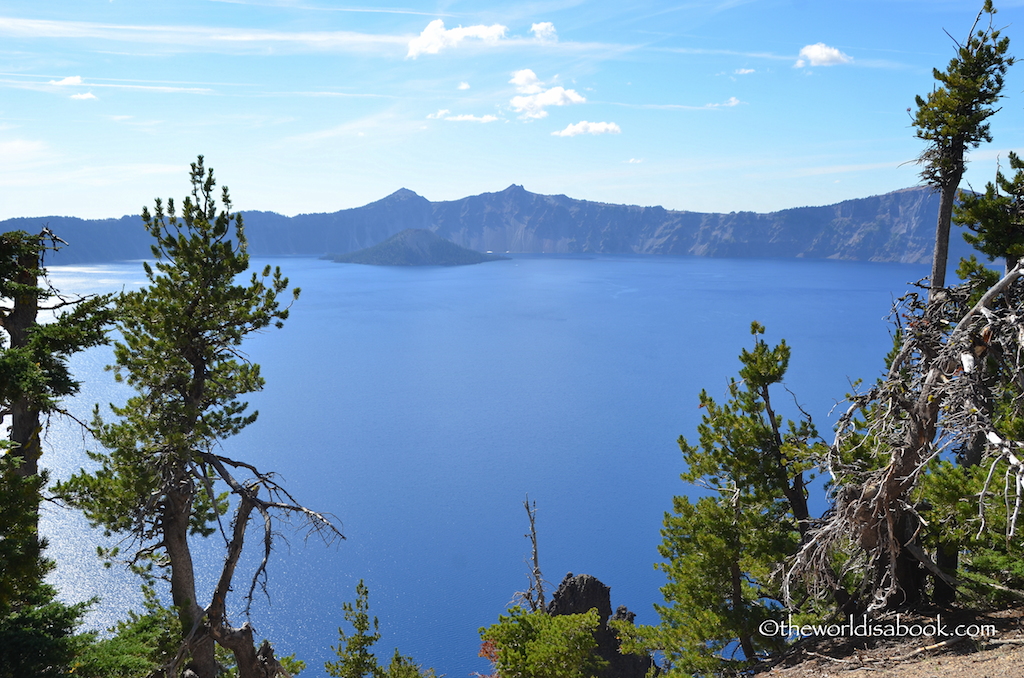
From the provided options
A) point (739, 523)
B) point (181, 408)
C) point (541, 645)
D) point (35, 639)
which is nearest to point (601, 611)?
point (541, 645)

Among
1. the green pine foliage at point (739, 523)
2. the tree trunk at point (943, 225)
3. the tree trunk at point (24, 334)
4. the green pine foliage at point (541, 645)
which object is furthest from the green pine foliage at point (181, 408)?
the tree trunk at point (943, 225)

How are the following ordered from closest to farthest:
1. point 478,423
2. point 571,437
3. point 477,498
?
point 477,498 → point 571,437 → point 478,423

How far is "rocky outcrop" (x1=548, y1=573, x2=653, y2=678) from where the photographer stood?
2416cm

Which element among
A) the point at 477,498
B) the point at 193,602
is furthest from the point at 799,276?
the point at 193,602

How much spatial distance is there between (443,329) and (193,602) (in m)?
96.7

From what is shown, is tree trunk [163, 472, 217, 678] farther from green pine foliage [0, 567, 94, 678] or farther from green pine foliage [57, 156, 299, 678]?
green pine foliage [0, 567, 94, 678]

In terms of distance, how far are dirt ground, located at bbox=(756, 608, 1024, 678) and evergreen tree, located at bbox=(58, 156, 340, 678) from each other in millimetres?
7298

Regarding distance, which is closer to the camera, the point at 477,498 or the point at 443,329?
the point at 477,498

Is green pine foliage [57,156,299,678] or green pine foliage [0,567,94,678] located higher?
green pine foliage [57,156,299,678]

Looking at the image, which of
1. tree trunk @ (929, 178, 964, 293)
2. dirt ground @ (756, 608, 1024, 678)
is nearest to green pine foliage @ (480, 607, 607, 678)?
dirt ground @ (756, 608, 1024, 678)

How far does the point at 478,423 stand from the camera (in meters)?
59.1

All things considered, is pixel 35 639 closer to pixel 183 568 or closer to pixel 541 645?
pixel 183 568

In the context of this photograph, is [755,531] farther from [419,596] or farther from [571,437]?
[571,437]

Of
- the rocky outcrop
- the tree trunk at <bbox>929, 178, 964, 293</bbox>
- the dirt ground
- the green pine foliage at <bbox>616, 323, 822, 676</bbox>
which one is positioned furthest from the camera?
the rocky outcrop
